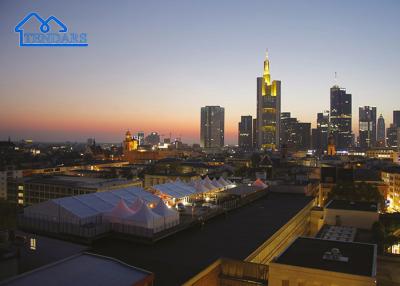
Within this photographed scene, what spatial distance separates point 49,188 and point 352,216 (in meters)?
41.7

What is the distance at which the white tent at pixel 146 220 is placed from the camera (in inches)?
821

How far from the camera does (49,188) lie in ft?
181

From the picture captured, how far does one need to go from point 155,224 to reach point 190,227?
3778 mm

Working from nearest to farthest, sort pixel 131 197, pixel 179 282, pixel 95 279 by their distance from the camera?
1. pixel 95 279
2. pixel 179 282
3. pixel 131 197

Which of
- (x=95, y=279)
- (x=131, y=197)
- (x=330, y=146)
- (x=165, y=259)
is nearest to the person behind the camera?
(x=95, y=279)

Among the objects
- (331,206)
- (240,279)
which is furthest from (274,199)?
(240,279)

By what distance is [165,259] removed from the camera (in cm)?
1755

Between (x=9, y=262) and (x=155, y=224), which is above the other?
(x=155, y=224)

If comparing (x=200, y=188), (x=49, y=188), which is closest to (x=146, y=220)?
(x=200, y=188)

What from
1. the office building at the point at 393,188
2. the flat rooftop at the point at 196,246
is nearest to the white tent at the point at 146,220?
the flat rooftop at the point at 196,246

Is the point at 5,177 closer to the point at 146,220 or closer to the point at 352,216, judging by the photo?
the point at 146,220

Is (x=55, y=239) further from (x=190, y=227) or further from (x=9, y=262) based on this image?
(x=190, y=227)

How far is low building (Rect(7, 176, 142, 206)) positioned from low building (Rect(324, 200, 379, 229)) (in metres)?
30.4

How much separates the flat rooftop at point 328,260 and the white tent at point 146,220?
7364 mm
